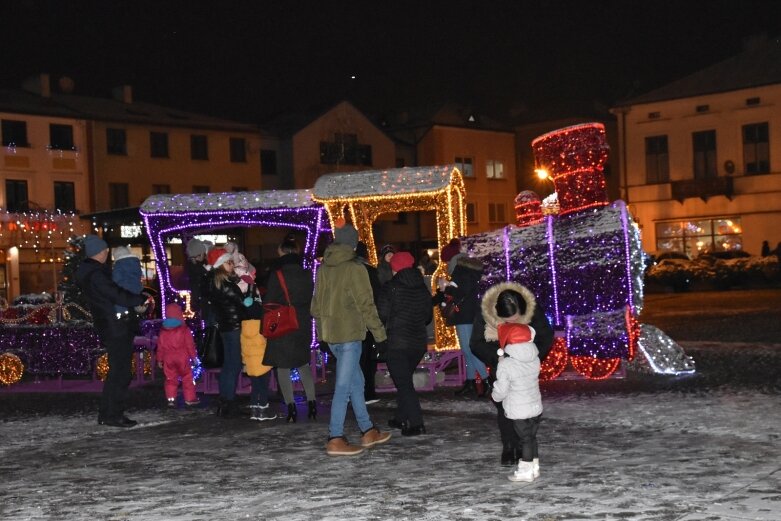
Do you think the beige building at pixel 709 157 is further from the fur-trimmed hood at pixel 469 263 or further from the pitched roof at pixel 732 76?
the fur-trimmed hood at pixel 469 263

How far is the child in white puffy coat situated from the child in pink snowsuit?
229 inches

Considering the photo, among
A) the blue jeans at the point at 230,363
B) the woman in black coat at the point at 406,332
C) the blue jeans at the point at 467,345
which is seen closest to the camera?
the woman in black coat at the point at 406,332

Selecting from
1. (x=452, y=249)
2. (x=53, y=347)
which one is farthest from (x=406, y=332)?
(x=53, y=347)

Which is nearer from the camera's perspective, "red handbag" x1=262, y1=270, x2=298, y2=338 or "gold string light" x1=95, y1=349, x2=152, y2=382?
"red handbag" x1=262, y1=270, x2=298, y2=338

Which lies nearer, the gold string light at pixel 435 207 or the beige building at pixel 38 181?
the gold string light at pixel 435 207

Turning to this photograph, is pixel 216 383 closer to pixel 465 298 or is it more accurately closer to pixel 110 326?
pixel 110 326

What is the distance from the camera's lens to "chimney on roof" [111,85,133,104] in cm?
5459

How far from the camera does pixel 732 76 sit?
50.0 m

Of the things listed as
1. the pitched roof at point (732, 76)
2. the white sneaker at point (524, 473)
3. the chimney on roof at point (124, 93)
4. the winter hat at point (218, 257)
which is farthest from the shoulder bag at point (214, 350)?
the chimney on roof at point (124, 93)

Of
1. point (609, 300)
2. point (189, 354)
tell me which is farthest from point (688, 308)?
point (189, 354)

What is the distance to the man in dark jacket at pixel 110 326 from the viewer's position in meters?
10.5

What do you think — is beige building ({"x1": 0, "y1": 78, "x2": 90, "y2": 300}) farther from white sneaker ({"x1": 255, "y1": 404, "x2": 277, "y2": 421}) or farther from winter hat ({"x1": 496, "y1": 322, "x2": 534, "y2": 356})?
winter hat ({"x1": 496, "y1": 322, "x2": 534, "y2": 356})

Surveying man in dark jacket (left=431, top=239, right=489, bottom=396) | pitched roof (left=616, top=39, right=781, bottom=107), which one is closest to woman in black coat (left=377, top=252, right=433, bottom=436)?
man in dark jacket (left=431, top=239, right=489, bottom=396)

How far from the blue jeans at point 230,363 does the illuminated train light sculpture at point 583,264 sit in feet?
10.6
